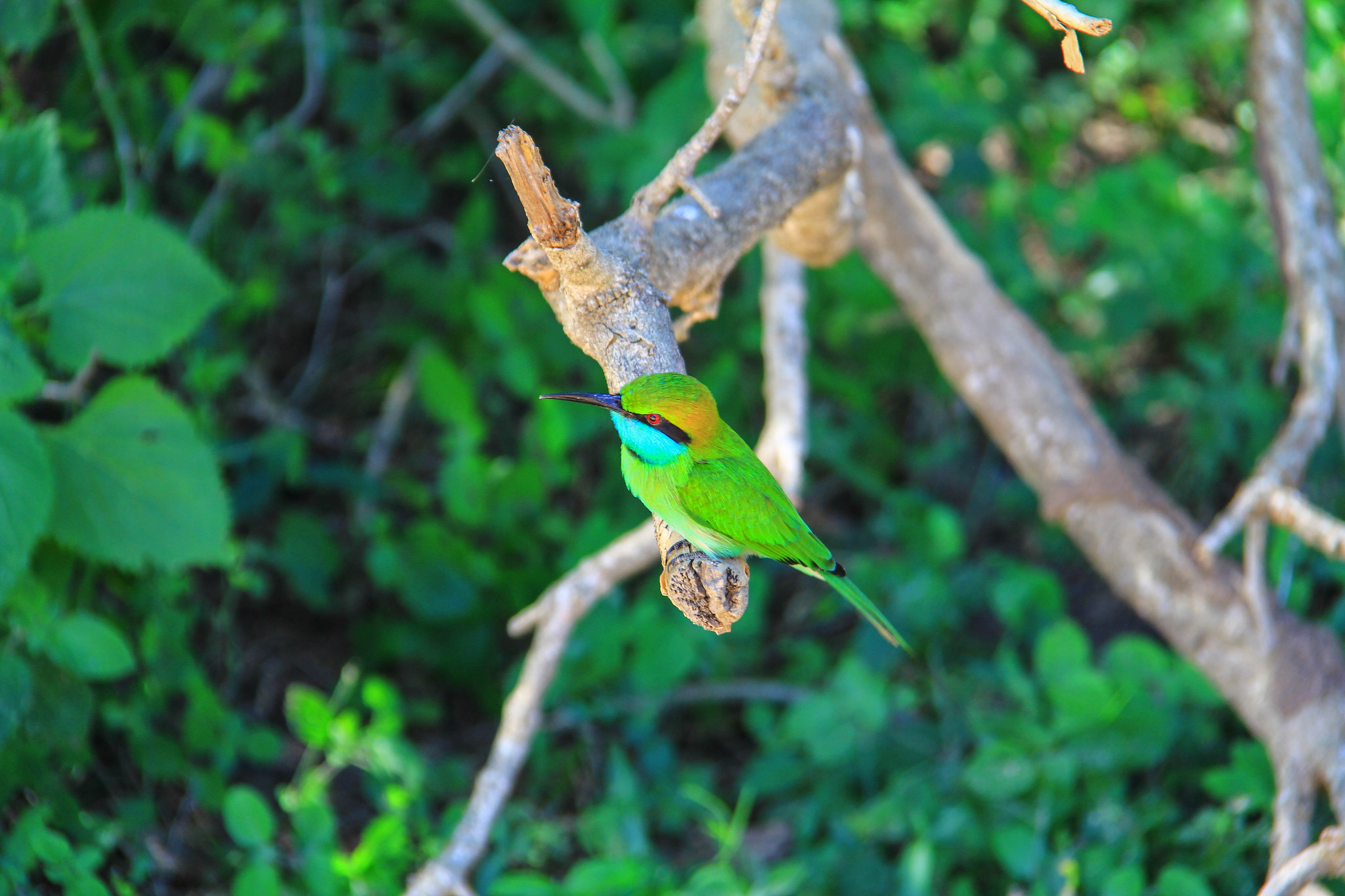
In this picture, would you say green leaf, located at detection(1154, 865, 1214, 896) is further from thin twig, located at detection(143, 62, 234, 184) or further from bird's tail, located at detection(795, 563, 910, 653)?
thin twig, located at detection(143, 62, 234, 184)

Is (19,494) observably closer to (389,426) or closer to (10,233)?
(10,233)

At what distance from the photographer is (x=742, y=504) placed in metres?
1.85

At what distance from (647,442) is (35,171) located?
165 cm

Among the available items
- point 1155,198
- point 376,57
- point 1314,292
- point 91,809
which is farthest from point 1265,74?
point 91,809

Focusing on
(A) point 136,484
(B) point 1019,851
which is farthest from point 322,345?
(B) point 1019,851

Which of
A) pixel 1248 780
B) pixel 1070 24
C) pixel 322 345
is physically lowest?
pixel 1248 780

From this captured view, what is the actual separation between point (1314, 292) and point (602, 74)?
252 centimetres

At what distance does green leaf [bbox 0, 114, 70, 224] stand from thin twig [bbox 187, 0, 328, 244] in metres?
1.21

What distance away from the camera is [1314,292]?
103 inches

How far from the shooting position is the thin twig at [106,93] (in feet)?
9.51

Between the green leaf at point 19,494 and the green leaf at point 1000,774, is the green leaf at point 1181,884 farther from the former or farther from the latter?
the green leaf at point 19,494

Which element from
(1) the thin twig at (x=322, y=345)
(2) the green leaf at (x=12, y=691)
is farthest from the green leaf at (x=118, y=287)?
(1) the thin twig at (x=322, y=345)

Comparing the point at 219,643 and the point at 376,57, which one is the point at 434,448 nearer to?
the point at 219,643

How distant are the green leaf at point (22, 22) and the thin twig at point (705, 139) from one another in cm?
173
